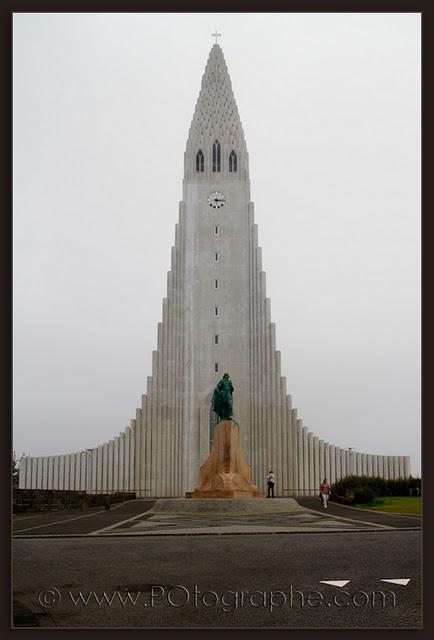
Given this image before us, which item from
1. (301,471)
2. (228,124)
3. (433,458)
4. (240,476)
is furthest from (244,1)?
(228,124)

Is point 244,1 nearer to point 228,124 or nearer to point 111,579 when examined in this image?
point 111,579

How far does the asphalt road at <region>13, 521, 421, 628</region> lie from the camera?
680cm

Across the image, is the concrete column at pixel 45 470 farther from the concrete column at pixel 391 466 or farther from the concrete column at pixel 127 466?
the concrete column at pixel 391 466

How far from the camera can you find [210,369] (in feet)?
134

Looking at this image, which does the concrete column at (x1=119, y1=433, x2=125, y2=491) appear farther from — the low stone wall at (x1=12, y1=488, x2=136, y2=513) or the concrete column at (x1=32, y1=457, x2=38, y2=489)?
the low stone wall at (x1=12, y1=488, x2=136, y2=513)

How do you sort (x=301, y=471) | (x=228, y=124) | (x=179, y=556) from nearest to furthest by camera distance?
(x=179, y=556) → (x=301, y=471) → (x=228, y=124)

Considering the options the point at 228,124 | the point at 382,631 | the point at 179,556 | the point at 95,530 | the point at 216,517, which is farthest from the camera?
the point at 228,124

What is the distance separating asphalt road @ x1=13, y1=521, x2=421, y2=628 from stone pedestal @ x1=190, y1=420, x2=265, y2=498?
40.5ft

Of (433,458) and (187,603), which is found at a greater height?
(433,458)

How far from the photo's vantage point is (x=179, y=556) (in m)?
9.39

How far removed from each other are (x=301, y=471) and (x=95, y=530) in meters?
27.2

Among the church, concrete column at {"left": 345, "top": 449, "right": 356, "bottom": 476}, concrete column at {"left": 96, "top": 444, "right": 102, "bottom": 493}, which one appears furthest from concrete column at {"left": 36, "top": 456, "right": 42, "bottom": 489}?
concrete column at {"left": 345, "top": 449, "right": 356, "bottom": 476}

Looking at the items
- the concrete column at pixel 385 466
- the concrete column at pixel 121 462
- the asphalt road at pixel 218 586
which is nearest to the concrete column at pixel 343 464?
the concrete column at pixel 385 466

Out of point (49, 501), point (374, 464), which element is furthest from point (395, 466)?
point (49, 501)
